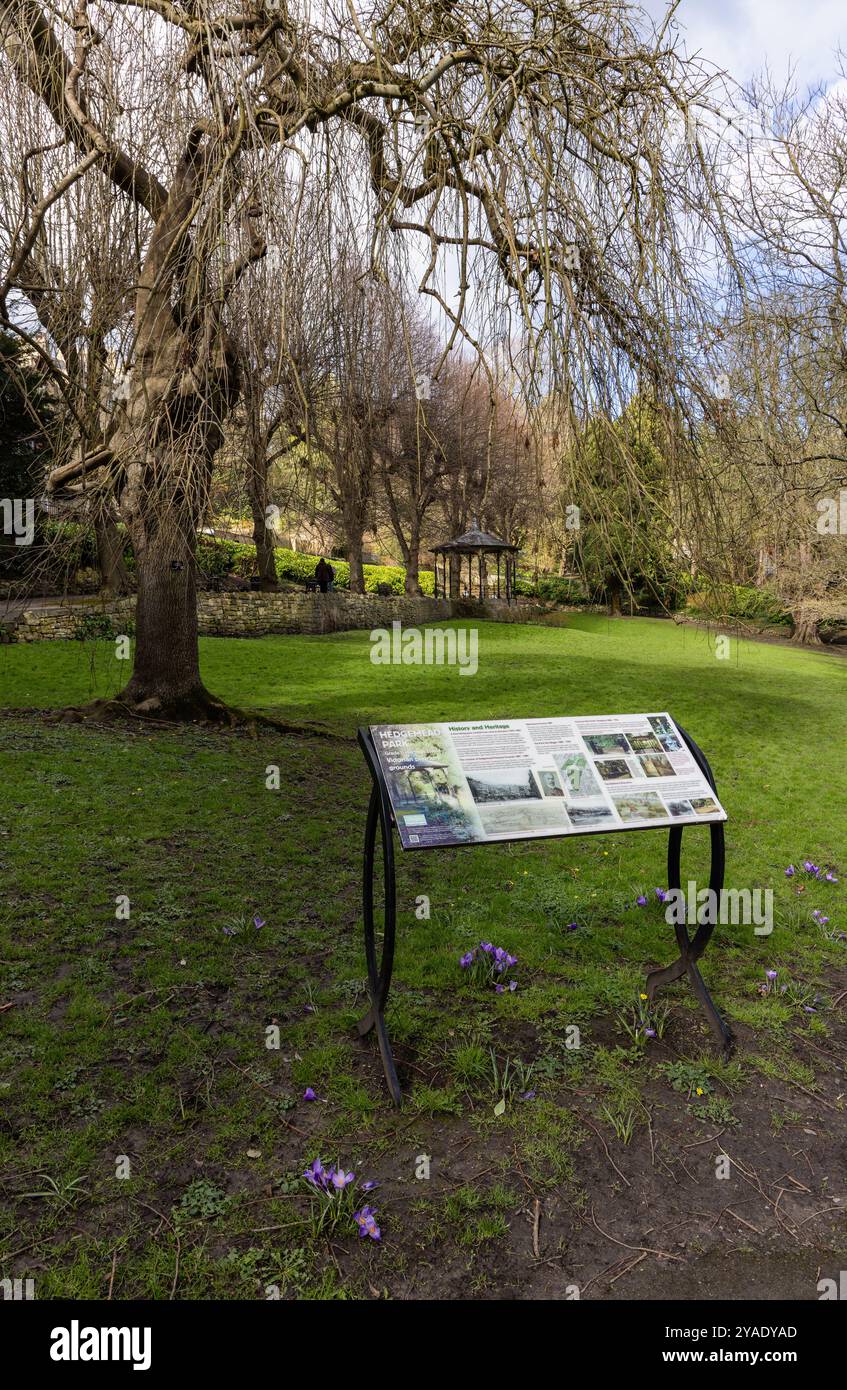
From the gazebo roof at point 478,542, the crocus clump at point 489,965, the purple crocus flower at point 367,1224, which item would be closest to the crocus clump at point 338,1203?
the purple crocus flower at point 367,1224

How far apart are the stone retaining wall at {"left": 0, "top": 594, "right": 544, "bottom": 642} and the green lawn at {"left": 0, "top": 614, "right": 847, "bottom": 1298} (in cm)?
833

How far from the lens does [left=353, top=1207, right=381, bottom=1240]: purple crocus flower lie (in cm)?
230

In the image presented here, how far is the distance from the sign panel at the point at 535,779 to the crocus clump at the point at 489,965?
1.08m

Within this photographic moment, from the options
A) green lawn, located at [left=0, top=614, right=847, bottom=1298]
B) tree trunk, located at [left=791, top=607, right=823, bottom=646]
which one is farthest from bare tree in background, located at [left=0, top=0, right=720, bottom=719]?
tree trunk, located at [left=791, top=607, right=823, bottom=646]

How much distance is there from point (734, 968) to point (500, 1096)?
1.70 meters

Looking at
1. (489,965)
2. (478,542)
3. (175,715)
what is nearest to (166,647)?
(175,715)

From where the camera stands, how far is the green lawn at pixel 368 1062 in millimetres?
2322

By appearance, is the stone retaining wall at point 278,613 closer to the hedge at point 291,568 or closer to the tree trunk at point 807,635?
the hedge at point 291,568

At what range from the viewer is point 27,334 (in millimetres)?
4211

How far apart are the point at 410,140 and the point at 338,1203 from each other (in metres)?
3.45

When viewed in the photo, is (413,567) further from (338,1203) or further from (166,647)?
(338,1203)

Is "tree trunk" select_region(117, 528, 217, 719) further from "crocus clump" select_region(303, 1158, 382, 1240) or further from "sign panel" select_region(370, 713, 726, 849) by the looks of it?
"crocus clump" select_region(303, 1158, 382, 1240)

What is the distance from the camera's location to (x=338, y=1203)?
7.77ft
